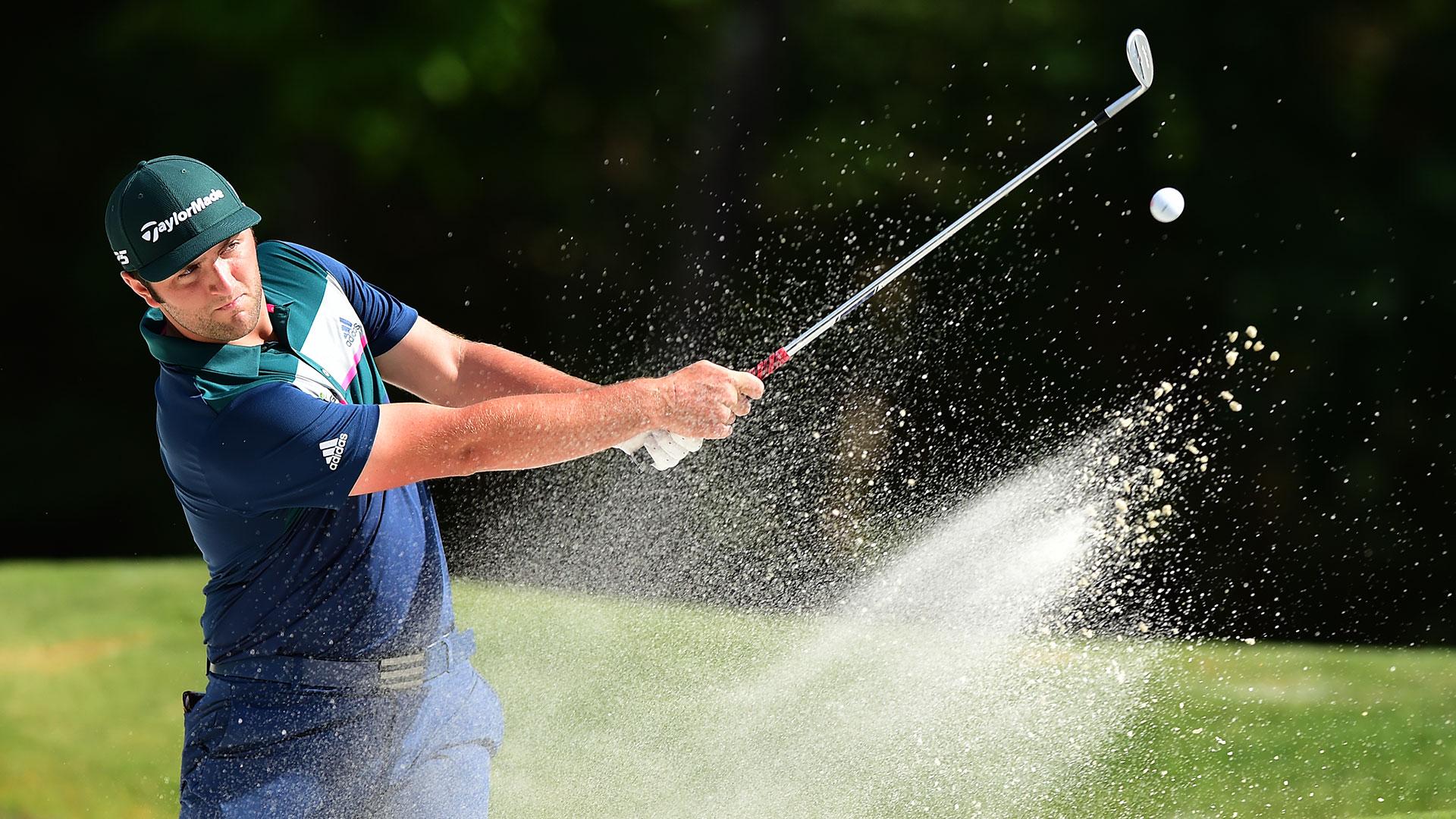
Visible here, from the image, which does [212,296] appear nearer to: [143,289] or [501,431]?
[143,289]

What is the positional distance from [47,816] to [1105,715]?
3.27 m

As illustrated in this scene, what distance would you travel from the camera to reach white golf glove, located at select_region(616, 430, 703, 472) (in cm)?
304

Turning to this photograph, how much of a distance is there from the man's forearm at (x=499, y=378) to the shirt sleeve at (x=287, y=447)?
30.2 inches

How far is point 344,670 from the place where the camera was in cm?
294

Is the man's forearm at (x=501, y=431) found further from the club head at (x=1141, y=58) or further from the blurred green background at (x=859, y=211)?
the blurred green background at (x=859, y=211)

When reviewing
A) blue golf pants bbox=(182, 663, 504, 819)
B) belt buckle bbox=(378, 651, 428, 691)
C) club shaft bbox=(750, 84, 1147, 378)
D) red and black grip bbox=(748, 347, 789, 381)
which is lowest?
blue golf pants bbox=(182, 663, 504, 819)

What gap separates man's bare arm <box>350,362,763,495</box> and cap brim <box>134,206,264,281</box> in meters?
0.42

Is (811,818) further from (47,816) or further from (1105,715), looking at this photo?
(47,816)

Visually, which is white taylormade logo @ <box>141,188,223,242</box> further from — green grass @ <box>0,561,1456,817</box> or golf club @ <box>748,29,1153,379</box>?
green grass @ <box>0,561,1456,817</box>

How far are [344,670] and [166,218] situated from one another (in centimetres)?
91

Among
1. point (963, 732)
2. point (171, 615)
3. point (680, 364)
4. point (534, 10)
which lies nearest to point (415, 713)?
point (963, 732)

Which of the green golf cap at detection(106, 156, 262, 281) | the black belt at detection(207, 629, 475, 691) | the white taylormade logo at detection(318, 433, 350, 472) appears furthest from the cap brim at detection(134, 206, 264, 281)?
the black belt at detection(207, 629, 475, 691)

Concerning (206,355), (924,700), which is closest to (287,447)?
(206,355)

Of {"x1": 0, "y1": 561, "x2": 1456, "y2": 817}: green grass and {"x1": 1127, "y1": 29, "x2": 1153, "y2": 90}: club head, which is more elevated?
{"x1": 1127, "y1": 29, "x2": 1153, "y2": 90}: club head
